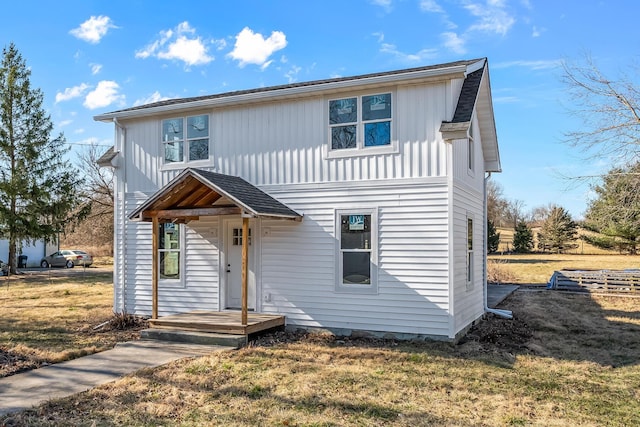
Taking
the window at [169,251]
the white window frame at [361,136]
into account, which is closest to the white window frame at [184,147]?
the window at [169,251]

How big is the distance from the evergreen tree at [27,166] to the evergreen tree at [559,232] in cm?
3829

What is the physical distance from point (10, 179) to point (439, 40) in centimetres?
2207

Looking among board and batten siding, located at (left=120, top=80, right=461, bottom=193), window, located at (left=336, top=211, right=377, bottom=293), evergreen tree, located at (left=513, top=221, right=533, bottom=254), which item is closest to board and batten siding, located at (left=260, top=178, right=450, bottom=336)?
window, located at (left=336, top=211, right=377, bottom=293)

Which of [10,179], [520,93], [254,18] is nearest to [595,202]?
[520,93]

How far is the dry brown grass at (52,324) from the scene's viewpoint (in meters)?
7.98

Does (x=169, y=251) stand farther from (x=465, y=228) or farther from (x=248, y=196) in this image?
(x=465, y=228)

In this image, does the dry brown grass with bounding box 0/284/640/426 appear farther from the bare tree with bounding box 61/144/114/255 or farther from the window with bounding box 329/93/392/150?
the bare tree with bounding box 61/144/114/255

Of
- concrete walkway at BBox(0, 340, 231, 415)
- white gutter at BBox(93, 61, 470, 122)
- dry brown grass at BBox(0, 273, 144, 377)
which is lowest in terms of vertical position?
dry brown grass at BBox(0, 273, 144, 377)

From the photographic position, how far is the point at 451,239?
8.74m

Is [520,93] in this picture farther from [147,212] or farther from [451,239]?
[147,212]

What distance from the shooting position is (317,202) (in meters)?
9.77

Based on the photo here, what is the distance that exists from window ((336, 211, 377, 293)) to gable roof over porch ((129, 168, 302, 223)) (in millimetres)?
984

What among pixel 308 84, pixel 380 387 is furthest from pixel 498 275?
pixel 380 387

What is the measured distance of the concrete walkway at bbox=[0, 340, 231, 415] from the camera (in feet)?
19.3
